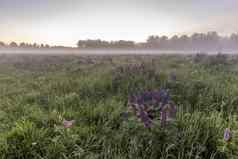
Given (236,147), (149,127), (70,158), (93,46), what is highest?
(93,46)

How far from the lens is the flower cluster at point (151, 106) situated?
5.82 feet

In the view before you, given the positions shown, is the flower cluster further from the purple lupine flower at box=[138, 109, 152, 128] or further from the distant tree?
the distant tree

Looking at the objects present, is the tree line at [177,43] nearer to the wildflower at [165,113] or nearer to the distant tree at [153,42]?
the distant tree at [153,42]

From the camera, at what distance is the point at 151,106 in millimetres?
1889

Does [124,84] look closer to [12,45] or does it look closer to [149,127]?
[149,127]

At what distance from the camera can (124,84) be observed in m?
4.50

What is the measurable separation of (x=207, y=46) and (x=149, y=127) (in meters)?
55.9

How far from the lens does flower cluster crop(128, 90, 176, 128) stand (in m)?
1.78

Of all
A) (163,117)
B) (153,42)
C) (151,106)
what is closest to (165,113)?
(163,117)

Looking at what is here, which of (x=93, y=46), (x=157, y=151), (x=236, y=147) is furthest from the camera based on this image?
(x=93, y=46)

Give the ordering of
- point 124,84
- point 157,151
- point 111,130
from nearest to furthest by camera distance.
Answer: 1. point 157,151
2. point 111,130
3. point 124,84

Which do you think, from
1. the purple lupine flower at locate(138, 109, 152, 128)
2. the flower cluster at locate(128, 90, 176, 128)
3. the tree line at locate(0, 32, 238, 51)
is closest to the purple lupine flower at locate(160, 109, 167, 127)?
the flower cluster at locate(128, 90, 176, 128)

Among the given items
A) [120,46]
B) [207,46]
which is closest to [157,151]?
[120,46]

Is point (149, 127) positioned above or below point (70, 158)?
above
